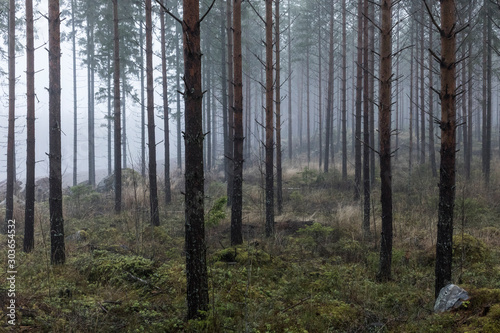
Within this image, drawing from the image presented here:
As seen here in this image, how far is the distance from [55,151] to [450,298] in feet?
24.8

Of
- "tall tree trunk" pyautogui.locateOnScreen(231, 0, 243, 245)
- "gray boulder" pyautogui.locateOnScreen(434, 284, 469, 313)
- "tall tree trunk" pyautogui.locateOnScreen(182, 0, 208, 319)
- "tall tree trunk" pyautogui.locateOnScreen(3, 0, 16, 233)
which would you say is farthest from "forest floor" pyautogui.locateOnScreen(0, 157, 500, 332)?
"tall tree trunk" pyautogui.locateOnScreen(3, 0, 16, 233)

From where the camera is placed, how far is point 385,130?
19.5 feet

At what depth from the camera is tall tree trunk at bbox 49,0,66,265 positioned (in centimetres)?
641

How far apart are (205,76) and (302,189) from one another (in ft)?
51.7

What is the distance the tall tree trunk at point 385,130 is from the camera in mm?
5773

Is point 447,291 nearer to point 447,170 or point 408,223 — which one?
point 447,170

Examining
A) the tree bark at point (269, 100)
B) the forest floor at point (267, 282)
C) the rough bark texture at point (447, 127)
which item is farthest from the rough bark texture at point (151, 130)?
the rough bark texture at point (447, 127)

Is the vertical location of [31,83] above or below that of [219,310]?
above

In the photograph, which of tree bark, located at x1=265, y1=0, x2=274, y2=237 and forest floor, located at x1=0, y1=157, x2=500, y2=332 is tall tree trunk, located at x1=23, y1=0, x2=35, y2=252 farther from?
tree bark, located at x1=265, y1=0, x2=274, y2=237

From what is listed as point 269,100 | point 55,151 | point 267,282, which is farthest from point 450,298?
point 55,151

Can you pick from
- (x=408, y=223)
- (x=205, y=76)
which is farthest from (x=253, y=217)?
(x=205, y=76)

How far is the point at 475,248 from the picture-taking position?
6695 millimetres

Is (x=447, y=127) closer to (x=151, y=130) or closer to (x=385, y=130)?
(x=385, y=130)

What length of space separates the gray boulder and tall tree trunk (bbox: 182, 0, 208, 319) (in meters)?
3.15
